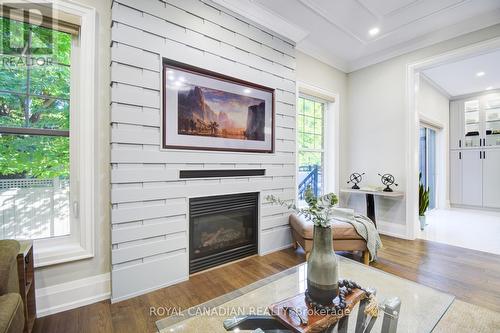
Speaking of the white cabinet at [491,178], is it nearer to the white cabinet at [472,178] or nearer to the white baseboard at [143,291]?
the white cabinet at [472,178]

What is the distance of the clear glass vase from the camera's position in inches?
46.1

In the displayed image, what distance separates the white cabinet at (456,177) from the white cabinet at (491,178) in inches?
16.1

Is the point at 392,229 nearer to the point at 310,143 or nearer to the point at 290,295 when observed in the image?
the point at 310,143

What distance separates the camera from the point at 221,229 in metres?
2.65

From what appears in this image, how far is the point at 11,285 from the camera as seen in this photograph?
127cm

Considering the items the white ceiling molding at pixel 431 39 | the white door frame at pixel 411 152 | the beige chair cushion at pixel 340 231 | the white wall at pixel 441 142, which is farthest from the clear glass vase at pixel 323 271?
the white wall at pixel 441 142

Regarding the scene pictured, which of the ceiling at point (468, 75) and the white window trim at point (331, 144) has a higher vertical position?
the ceiling at point (468, 75)

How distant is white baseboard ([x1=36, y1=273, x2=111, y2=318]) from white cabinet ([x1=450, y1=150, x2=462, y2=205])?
7.14 metres

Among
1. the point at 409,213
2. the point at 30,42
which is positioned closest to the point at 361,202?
the point at 409,213

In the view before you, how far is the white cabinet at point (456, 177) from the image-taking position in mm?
5539

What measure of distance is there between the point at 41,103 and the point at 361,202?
431 centimetres

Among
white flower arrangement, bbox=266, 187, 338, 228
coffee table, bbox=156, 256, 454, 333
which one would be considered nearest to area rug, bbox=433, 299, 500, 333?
coffee table, bbox=156, 256, 454, 333

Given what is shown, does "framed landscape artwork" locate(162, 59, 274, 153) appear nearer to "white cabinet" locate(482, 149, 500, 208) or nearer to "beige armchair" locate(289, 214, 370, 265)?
"beige armchair" locate(289, 214, 370, 265)

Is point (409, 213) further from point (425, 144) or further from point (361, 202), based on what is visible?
point (425, 144)
